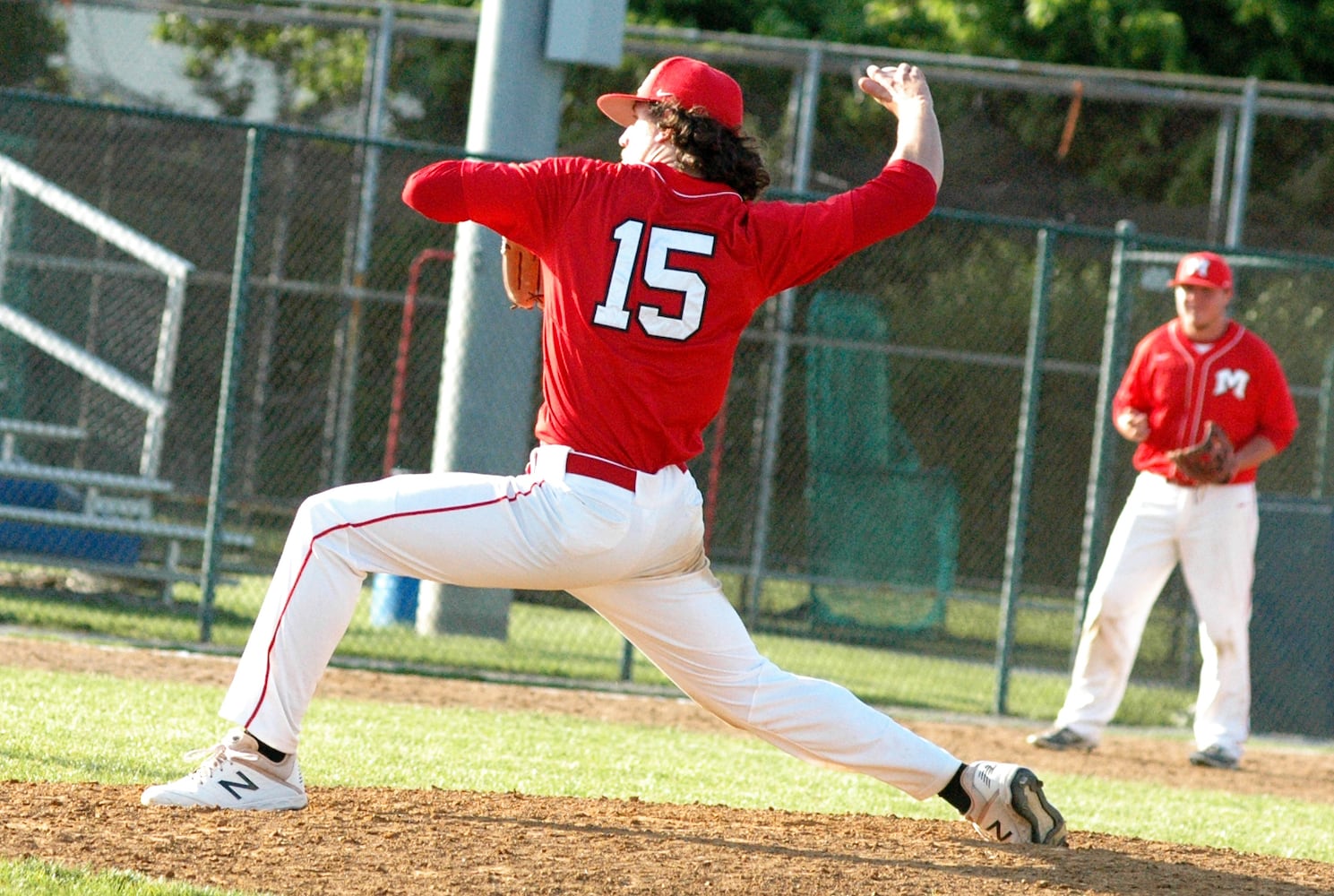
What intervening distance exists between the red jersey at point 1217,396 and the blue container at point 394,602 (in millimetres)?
4806

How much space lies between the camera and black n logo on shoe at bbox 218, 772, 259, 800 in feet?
14.5

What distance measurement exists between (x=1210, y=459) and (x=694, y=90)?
462 cm

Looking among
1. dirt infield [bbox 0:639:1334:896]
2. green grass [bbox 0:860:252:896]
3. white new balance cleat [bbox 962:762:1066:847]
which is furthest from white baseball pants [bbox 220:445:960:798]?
white new balance cleat [bbox 962:762:1066:847]

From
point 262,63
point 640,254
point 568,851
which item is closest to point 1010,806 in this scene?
point 568,851

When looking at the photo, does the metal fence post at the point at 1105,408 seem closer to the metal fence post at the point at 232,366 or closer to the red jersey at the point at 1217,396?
the red jersey at the point at 1217,396

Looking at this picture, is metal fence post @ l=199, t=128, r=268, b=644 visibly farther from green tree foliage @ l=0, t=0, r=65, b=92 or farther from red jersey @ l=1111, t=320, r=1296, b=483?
green tree foliage @ l=0, t=0, r=65, b=92

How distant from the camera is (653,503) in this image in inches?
173

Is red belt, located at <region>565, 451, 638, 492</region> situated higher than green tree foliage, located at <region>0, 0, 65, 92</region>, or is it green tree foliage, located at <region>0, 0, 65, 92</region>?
green tree foliage, located at <region>0, 0, 65, 92</region>

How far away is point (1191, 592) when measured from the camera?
8.52 metres

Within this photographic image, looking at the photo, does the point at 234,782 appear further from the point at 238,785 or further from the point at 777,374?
the point at 777,374

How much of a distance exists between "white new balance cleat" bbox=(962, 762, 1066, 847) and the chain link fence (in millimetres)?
6525

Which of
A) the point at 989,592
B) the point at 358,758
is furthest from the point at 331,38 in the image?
the point at 358,758

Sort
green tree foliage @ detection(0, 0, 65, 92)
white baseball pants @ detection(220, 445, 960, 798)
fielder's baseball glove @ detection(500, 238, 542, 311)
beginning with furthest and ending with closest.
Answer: green tree foliage @ detection(0, 0, 65, 92)
fielder's baseball glove @ detection(500, 238, 542, 311)
white baseball pants @ detection(220, 445, 960, 798)

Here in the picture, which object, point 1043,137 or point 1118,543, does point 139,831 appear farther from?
point 1043,137
